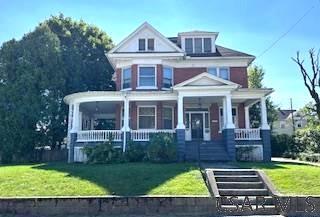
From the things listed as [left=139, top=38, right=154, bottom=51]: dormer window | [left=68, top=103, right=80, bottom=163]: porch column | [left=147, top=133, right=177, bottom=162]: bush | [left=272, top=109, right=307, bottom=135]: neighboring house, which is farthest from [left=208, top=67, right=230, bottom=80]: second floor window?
[left=272, top=109, right=307, bottom=135]: neighboring house

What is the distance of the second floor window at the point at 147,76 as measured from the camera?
2419 centimetres

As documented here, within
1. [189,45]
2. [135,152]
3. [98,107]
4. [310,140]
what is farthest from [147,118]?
[310,140]

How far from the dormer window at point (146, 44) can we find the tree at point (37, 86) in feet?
22.3

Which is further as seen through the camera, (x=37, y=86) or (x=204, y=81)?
(x=37, y=86)

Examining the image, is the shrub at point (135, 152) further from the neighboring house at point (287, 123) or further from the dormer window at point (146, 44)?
the neighboring house at point (287, 123)

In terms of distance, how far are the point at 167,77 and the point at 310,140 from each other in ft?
44.1

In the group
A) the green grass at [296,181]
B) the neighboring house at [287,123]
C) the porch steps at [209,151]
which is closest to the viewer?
the green grass at [296,181]

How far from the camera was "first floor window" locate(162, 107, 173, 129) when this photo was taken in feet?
78.5

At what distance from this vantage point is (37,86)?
25438mm

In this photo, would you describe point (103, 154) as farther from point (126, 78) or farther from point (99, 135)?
A: point (126, 78)

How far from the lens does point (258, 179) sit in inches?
512

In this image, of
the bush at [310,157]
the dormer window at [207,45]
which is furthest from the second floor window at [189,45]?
the bush at [310,157]

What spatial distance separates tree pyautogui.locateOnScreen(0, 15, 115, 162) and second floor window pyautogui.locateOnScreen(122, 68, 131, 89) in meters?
5.23

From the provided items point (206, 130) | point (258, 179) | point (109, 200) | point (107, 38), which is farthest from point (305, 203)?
point (107, 38)
